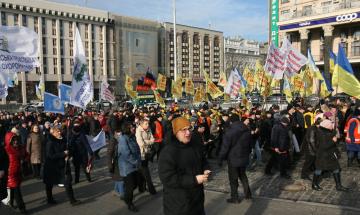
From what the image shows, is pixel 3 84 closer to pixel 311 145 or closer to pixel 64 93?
pixel 64 93

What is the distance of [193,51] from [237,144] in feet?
351

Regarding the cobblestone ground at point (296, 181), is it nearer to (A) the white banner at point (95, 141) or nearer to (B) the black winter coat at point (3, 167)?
(A) the white banner at point (95, 141)

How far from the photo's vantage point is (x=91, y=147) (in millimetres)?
9109

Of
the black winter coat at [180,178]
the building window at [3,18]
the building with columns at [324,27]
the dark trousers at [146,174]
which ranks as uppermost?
the building window at [3,18]

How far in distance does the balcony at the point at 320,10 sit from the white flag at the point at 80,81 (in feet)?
138

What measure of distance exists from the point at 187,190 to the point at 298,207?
12.1ft

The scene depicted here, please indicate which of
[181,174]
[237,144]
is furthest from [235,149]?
[181,174]

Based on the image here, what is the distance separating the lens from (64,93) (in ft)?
31.8

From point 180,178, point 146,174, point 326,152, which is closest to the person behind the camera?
point 180,178

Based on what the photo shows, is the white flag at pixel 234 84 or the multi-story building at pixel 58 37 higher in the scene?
the multi-story building at pixel 58 37

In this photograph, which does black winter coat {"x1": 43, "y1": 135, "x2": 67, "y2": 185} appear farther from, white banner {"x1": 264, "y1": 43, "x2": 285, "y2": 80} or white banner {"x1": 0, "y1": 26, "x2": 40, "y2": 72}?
white banner {"x1": 264, "y1": 43, "x2": 285, "y2": 80}

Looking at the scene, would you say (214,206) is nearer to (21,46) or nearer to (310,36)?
(21,46)

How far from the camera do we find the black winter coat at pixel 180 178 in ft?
12.1

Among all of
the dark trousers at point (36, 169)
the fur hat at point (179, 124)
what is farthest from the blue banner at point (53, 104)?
the fur hat at point (179, 124)
